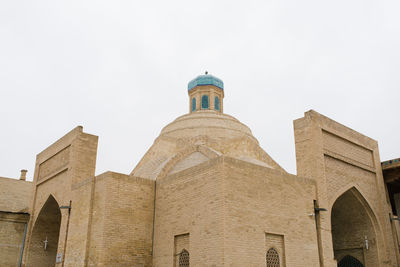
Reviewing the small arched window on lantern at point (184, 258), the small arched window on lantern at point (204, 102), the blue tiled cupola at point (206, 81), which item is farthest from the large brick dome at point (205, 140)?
the small arched window on lantern at point (184, 258)

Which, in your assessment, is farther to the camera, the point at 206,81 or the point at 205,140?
the point at 206,81

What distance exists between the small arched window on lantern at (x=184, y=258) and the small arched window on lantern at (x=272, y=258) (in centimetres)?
163

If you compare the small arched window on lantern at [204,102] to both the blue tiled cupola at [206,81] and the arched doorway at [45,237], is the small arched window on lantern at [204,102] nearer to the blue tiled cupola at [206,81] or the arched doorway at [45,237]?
the blue tiled cupola at [206,81]

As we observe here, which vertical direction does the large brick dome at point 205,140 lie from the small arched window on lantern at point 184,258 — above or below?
above

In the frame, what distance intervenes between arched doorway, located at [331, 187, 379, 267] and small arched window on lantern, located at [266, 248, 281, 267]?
3.82 m

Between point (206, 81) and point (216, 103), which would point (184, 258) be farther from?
point (206, 81)

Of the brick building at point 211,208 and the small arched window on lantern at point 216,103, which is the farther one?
the small arched window on lantern at point 216,103

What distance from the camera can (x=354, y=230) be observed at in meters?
11.5

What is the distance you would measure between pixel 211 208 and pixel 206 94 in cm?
985

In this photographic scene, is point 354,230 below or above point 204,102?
below

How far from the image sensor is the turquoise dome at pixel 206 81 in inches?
680

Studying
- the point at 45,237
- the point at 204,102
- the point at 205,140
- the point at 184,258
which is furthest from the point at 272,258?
the point at 204,102

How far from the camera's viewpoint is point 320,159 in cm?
1000

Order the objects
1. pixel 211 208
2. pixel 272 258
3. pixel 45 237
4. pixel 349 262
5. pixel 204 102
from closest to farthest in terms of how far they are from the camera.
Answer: pixel 211 208 < pixel 272 258 < pixel 349 262 < pixel 45 237 < pixel 204 102
